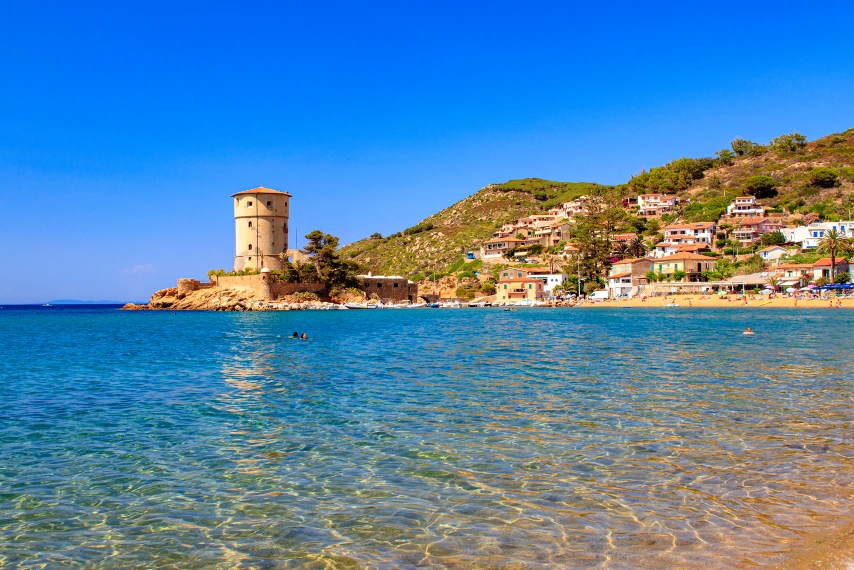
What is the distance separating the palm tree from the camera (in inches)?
2279

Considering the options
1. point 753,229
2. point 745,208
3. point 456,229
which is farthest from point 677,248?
point 456,229

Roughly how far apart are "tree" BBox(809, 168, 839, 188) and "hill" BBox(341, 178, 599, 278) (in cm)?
3722

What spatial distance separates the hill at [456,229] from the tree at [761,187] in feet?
101

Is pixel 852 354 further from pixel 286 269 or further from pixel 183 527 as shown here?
pixel 286 269

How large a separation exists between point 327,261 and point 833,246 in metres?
50.7

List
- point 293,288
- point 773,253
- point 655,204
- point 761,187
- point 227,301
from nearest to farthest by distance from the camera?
1. point 773,253
2. point 227,301
3. point 293,288
4. point 761,187
5. point 655,204

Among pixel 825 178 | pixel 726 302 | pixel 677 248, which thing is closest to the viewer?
pixel 726 302

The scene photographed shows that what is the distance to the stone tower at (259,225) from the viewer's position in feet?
233

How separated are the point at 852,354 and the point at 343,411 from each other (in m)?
15.4

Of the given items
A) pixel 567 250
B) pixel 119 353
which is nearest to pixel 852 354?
pixel 119 353

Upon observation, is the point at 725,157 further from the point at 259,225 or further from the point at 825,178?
the point at 259,225

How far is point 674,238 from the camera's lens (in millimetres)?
78812

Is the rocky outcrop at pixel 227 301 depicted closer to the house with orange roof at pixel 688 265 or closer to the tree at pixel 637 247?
the house with orange roof at pixel 688 265

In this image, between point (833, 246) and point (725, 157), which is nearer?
point (833, 246)
